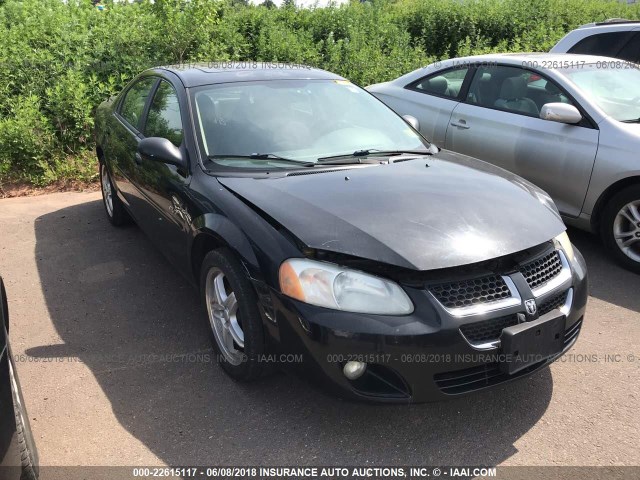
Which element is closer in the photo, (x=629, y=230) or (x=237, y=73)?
(x=237, y=73)

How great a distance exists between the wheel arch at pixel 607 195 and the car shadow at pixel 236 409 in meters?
1.96

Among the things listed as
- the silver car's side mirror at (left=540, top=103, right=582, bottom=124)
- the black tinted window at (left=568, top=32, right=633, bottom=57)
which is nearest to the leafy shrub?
the silver car's side mirror at (left=540, top=103, right=582, bottom=124)

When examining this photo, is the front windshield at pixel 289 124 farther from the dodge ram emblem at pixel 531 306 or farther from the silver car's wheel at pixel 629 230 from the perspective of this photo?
the silver car's wheel at pixel 629 230

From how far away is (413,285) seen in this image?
96.7 inches

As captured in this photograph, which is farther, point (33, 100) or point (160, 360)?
point (33, 100)

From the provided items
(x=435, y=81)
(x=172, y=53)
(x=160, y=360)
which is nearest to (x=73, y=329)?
(x=160, y=360)

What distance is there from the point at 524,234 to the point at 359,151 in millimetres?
1217

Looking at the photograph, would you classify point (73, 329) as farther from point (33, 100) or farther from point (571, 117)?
point (33, 100)

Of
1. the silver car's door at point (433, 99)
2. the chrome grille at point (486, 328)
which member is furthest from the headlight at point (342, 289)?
the silver car's door at point (433, 99)

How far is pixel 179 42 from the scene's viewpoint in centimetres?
835

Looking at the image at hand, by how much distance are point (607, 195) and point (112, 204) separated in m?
4.32

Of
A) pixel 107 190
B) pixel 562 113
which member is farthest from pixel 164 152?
pixel 562 113

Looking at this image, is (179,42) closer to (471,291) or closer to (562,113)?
(562,113)

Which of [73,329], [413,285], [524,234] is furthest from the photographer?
[73,329]
